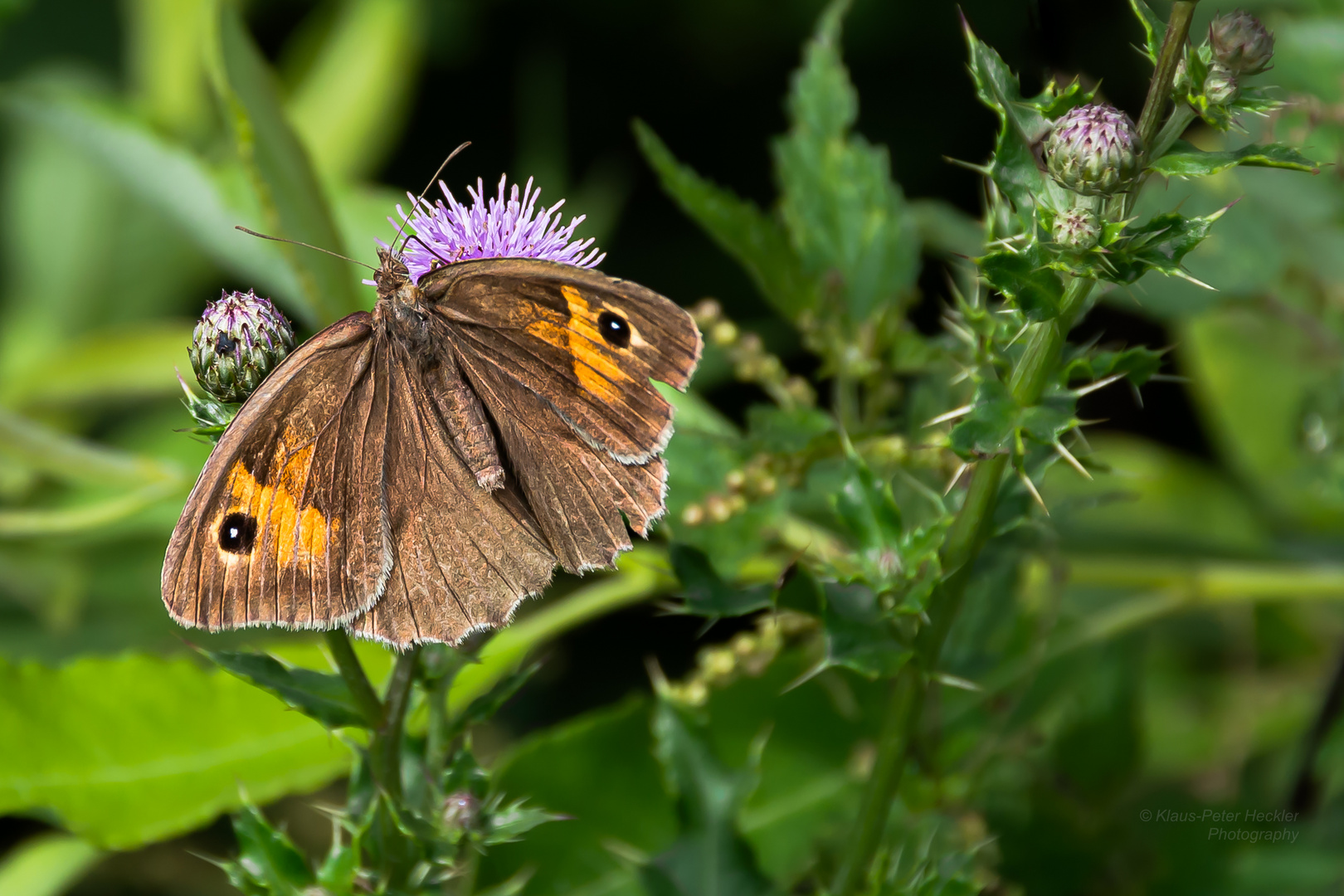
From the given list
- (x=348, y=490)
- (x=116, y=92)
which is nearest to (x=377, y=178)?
(x=116, y=92)

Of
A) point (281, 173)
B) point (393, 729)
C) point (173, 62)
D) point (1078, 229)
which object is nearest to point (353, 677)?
point (393, 729)

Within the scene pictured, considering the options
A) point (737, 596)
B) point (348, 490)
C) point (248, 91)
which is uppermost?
point (248, 91)

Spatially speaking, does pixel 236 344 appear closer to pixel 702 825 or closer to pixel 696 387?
pixel 702 825

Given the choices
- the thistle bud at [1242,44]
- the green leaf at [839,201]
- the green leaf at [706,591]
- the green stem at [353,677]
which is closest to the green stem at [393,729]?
the green stem at [353,677]

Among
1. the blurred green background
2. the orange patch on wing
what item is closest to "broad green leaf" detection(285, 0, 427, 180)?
the blurred green background

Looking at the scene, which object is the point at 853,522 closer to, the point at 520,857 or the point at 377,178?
the point at 520,857

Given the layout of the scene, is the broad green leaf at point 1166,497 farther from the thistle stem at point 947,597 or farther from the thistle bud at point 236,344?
the thistle bud at point 236,344

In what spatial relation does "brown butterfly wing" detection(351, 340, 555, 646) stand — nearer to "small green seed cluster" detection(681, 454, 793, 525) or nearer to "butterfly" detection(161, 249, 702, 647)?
"butterfly" detection(161, 249, 702, 647)

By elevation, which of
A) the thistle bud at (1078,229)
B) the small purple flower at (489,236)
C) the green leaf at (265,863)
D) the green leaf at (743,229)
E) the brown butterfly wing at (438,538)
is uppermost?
the thistle bud at (1078,229)
